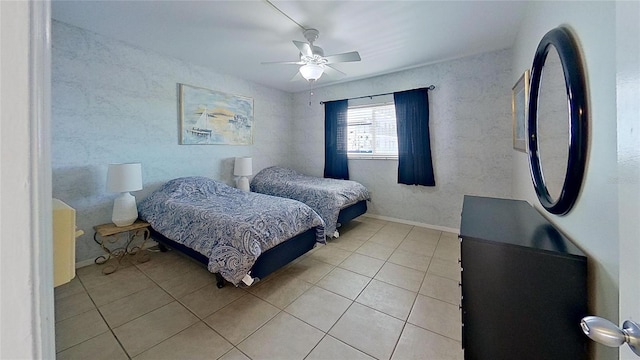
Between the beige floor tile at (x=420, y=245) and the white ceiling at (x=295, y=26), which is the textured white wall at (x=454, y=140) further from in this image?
the beige floor tile at (x=420, y=245)

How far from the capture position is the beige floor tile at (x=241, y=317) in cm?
158

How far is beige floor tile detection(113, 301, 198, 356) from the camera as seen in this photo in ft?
4.86

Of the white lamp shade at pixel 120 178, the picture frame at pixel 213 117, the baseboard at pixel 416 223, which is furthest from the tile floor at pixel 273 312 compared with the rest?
the picture frame at pixel 213 117

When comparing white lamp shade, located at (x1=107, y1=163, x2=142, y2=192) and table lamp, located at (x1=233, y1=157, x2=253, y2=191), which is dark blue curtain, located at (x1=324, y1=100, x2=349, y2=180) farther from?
white lamp shade, located at (x1=107, y1=163, x2=142, y2=192)

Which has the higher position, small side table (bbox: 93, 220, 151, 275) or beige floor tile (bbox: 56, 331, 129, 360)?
small side table (bbox: 93, 220, 151, 275)

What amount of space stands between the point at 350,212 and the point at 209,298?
83.5 inches

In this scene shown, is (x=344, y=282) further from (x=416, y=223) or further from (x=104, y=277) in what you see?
(x=104, y=277)

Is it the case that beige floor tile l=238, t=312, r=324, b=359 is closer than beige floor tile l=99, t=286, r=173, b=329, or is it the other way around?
beige floor tile l=238, t=312, r=324, b=359

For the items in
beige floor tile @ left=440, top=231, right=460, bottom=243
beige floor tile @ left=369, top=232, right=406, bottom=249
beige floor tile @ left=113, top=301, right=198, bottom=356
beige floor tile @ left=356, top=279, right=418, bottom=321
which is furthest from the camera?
beige floor tile @ left=440, top=231, right=460, bottom=243

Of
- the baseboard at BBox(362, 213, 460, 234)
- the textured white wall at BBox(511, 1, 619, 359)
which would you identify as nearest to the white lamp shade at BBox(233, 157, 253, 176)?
the baseboard at BBox(362, 213, 460, 234)

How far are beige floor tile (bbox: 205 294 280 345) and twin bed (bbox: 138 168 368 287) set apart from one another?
0.18 m

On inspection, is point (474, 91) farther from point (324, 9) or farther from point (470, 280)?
point (470, 280)

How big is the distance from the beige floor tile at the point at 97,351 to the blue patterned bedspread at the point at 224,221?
0.67m

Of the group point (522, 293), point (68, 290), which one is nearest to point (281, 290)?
point (522, 293)
